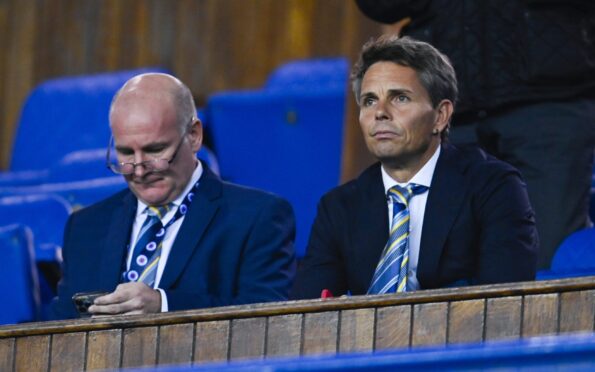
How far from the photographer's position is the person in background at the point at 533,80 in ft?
10.2

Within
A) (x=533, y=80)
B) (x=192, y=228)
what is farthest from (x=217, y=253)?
(x=533, y=80)

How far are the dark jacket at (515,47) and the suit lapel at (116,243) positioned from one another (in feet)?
2.31

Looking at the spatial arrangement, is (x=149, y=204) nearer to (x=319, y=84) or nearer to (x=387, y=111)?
(x=387, y=111)

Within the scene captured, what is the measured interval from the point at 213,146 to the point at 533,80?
194cm

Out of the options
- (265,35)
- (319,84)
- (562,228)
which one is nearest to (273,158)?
(319,84)

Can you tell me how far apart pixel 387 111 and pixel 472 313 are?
67 centimetres

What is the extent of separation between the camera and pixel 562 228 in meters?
3.08

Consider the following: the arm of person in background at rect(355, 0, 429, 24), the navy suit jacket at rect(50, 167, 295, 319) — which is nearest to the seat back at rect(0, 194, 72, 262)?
the navy suit jacket at rect(50, 167, 295, 319)

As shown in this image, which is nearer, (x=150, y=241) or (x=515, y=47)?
(x=150, y=241)

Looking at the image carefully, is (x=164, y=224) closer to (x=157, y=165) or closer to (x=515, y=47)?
(x=157, y=165)

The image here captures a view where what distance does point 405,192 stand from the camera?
260cm

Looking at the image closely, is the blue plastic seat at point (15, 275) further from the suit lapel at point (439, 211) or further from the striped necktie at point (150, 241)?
the suit lapel at point (439, 211)

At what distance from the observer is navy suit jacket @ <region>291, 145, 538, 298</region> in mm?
2502

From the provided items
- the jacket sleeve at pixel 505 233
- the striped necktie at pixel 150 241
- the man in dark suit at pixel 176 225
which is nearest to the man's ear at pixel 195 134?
the man in dark suit at pixel 176 225
